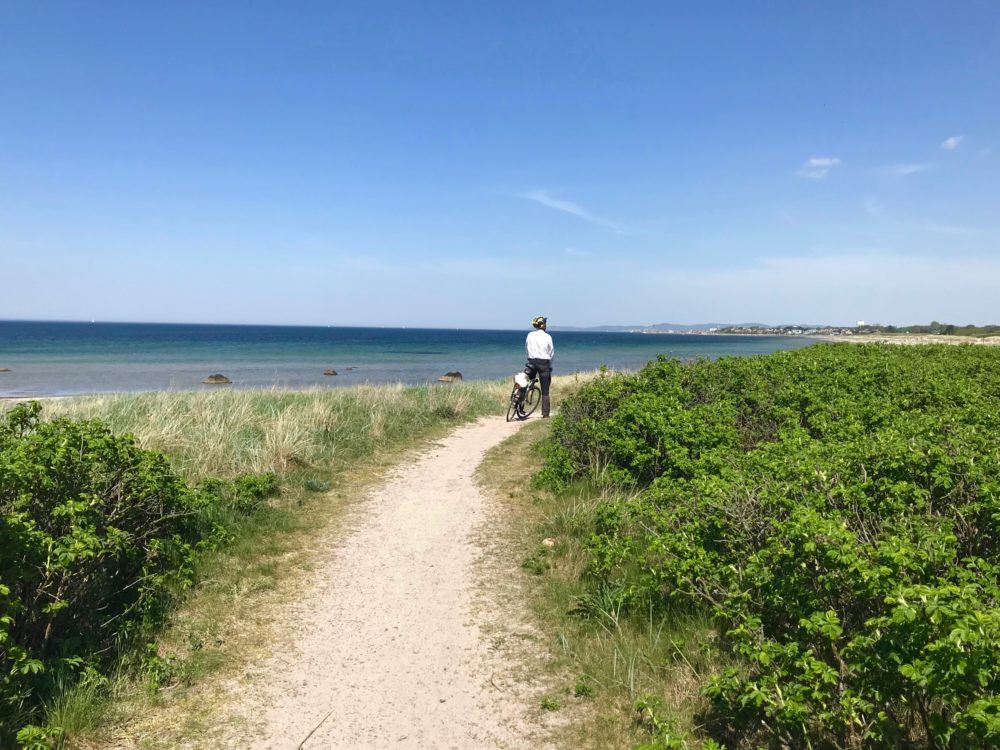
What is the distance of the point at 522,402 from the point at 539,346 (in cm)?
173

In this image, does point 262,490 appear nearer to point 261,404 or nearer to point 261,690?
point 261,690

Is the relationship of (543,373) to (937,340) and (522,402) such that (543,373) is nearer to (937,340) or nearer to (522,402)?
(522,402)

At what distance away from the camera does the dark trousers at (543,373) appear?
14.5 meters

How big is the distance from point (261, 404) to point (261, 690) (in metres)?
11.3

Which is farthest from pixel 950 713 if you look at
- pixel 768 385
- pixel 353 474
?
pixel 353 474

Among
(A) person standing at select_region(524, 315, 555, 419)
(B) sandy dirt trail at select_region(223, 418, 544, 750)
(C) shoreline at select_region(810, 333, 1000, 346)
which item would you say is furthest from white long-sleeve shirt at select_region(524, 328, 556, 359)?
(C) shoreline at select_region(810, 333, 1000, 346)

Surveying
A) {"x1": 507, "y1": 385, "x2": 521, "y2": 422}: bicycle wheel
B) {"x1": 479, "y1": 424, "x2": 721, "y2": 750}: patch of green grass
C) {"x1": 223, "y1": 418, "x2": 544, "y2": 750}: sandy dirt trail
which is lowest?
{"x1": 223, "y1": 418, "x2": 544, "y2": 750}: sandy dirt trail

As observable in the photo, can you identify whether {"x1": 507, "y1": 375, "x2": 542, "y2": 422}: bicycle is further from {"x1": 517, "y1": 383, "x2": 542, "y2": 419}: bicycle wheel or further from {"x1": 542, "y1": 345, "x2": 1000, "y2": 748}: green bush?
{"x1": 542, "y1": 345, "x2": 1000, "y2": 748}: green bush

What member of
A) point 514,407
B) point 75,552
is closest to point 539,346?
point 514,407

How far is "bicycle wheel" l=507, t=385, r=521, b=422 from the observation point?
15.1 meters

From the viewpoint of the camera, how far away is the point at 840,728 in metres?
2.77

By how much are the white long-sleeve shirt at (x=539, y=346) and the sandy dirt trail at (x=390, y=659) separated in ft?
23.6

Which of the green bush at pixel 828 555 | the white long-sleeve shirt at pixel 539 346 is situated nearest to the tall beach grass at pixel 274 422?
the white long-sleeve shirt at pixel 539 346

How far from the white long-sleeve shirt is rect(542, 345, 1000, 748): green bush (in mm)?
→ 6263
